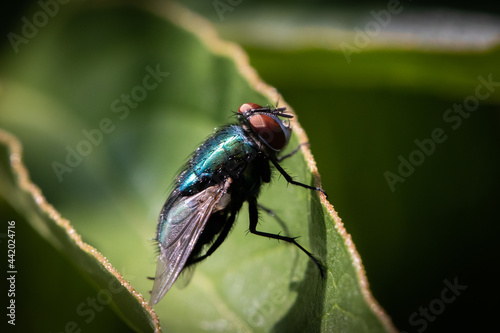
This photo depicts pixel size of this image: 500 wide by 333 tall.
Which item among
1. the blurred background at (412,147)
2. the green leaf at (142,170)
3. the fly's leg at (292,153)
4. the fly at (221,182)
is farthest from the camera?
the blurred background at (412,147)

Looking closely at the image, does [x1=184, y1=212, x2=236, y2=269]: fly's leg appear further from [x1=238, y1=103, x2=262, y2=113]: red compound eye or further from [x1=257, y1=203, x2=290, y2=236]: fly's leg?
[x1=238, y1=103, x2=262, y2=113]: red compound eye

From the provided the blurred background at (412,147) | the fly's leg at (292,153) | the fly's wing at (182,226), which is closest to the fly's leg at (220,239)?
the fly's wing at (182,226)

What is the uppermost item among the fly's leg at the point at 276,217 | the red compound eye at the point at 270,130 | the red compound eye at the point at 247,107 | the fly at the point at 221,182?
the red compound eye at the point at 247,107

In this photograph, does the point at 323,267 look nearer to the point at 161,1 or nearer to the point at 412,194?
the point at 412,194

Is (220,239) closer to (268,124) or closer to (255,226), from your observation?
(255,226)

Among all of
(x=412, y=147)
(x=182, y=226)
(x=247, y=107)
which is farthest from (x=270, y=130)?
(x=412, y=147)

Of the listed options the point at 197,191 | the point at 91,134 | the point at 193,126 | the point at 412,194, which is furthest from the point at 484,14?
the point at 91,134

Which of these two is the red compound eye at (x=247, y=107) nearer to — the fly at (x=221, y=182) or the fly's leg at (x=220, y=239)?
the fly at (x=221, y=182)
